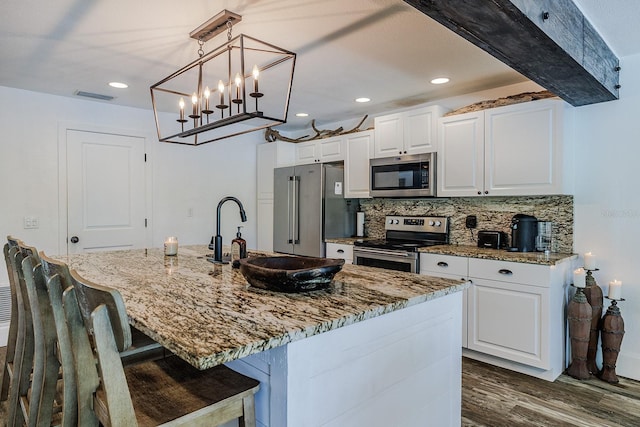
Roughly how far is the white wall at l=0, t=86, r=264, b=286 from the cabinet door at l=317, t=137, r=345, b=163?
1.11m

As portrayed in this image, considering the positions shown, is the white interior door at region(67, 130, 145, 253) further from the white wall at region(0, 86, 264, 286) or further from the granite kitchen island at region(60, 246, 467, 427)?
the granite kitchen island at region(60, 246, 467, 427)

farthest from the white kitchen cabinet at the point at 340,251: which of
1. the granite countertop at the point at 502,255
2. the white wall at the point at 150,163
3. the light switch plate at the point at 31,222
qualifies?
the light switch plate at the point at 31,222

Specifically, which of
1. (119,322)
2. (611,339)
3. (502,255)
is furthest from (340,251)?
(119,322)

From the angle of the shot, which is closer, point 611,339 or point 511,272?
point 611,339

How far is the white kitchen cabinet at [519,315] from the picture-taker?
110 inches

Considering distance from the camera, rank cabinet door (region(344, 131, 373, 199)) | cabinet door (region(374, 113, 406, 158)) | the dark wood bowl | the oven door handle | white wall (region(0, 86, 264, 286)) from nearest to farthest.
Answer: the dark wood bowl < the oven door handle < white wall (region(0, 86, 264, 286)) < cabinet door (region(374, 113, 406, 158)) < cabinet door (region(344, 131, 373, 199))

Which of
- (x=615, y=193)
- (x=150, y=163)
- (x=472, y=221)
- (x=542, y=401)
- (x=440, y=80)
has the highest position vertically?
(x=440, y=80)

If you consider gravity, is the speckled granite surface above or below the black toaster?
below

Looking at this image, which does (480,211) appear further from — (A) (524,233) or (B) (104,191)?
(B) (104,191)

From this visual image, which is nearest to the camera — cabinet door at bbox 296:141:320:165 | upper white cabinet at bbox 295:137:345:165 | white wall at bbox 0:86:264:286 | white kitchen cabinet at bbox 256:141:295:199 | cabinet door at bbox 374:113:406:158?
white wall at bbox 0:86:264:286

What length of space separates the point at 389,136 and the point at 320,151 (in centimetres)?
100

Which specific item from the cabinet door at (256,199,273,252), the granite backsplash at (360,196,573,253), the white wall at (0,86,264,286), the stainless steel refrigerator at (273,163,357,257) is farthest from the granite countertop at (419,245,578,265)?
the white wall at (0,86,264,286)

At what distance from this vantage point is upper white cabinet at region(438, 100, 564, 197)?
2.94m

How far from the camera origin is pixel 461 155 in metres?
3.44
